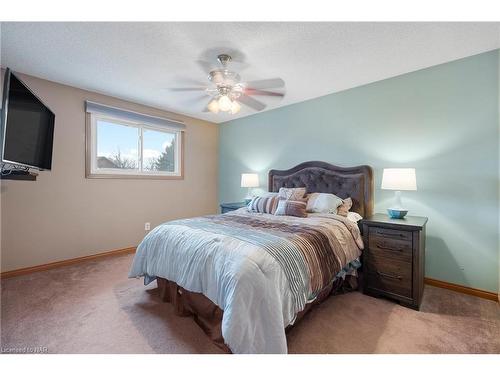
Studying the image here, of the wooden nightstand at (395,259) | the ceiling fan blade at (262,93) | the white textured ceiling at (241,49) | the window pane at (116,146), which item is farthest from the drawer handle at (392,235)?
the window pane at (116,146)

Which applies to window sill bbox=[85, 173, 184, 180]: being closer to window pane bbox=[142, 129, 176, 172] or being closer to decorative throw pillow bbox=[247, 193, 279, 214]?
window pane bbox=[142, 129, 176, 172]

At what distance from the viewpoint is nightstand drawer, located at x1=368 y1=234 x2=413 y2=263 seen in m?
2.08

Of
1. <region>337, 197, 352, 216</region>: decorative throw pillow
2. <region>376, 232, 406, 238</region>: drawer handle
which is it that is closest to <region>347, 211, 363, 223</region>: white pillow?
<region>337, 197, 352, 216</region>: decorative throw pillow

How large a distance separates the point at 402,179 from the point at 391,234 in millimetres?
602

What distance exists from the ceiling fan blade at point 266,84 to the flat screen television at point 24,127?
212 centimetres

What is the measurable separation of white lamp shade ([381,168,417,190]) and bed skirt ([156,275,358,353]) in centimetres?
106

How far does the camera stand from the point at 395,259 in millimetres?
2146

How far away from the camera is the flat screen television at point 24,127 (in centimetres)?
168

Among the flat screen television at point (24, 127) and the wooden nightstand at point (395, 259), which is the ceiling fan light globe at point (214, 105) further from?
the wooden nightstand at point (395, 259)

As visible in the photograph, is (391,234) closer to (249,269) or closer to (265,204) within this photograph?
(265,204)

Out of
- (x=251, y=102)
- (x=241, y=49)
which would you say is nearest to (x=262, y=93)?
(x=251, y=102)

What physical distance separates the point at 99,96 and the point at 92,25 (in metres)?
1.76

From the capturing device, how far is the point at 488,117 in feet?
7.20
